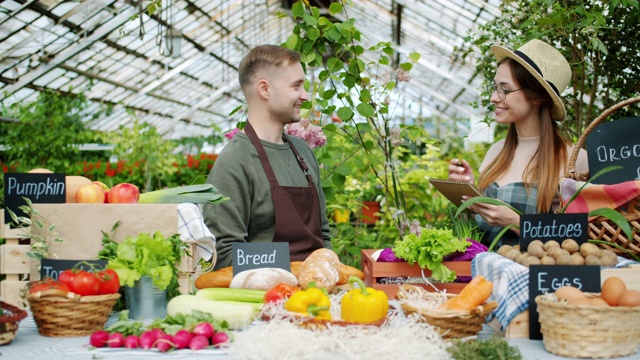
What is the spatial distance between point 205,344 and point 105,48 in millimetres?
12994

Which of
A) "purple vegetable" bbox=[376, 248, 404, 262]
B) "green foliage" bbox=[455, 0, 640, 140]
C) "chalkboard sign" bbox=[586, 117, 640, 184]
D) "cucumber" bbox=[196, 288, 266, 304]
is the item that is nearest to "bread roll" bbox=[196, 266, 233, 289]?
"cucumber" bbox=[196, 288, 266, 304]

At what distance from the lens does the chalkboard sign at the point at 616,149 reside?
216cm

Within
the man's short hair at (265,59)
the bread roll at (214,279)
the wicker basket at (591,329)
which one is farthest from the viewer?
the man's short hair at (265,59)

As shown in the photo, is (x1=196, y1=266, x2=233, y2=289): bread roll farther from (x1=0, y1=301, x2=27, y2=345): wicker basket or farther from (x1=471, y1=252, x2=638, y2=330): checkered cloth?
(x1=471, y1=252, x2=638, y2=330): checkered cloth

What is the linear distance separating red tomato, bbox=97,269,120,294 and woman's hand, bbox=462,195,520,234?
1243mm

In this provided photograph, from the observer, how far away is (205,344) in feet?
5.42

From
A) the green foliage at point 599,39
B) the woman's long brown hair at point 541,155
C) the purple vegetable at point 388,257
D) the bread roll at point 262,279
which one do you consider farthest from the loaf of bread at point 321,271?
the green foliage at point 599,39

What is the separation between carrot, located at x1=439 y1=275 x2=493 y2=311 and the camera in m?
1.72

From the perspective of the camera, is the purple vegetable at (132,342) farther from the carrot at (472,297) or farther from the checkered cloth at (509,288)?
the checkered cloth at (509,288)

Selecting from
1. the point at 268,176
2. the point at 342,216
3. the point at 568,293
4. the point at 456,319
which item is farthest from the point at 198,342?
the point at 342,216

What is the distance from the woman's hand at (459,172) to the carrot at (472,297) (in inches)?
35.6

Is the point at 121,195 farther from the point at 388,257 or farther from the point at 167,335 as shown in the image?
the point at 388,257

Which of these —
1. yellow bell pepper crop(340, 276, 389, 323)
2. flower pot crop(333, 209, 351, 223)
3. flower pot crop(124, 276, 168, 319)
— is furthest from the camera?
flower pot crop(333, 209, 351, 223)

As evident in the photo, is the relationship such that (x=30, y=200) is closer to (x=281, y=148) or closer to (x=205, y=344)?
(x=205, y=344)
